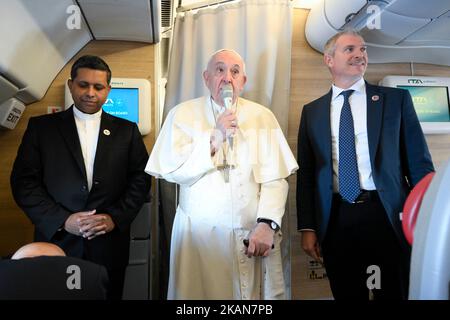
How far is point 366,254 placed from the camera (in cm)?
106

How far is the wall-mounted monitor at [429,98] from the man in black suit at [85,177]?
1443 millimetres

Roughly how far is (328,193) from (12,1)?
1.28 m

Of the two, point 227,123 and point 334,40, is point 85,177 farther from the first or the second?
point 334,40

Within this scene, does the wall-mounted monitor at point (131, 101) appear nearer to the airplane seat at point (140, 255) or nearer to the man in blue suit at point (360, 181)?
the airplane seat at point (140, 255)

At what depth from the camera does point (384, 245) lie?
3.46 feet

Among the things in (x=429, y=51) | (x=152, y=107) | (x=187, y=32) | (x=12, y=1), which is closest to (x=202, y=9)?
(x=187, y=32)

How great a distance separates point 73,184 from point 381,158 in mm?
1087

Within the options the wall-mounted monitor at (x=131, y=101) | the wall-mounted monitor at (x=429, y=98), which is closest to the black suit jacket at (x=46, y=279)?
the wall-mounted monitor at (x=131, y=101)

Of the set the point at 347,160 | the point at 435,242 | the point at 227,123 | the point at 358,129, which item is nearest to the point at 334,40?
the point at 358,129

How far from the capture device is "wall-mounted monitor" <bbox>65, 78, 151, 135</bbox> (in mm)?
1504

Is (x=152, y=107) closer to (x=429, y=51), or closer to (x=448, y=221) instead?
(x=448, y=221)

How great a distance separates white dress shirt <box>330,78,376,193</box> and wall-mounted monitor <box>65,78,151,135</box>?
0.87m

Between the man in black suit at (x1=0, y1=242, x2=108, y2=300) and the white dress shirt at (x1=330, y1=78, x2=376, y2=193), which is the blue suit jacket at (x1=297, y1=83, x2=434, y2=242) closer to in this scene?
the white dress shirt at (x1=330, y1=78, x2=376, y2=193)

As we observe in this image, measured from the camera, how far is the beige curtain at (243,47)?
154 centimetres
